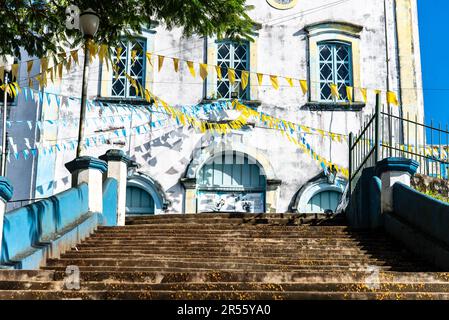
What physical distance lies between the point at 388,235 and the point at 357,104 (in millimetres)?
7649

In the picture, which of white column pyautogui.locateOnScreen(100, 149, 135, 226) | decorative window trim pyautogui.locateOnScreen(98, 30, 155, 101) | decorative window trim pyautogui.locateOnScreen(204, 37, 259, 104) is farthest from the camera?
decorative window trim pyautogui.locateOnScreen(204, 37, 259, 104)

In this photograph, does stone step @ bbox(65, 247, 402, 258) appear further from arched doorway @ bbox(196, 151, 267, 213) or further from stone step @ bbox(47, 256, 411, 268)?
arched doorway @ bbox(196, 151, 267, 213)

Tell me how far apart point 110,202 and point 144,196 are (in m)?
5.23

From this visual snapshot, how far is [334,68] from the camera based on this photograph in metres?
18.8

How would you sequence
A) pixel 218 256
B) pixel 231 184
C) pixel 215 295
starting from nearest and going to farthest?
pixel 215 295, pixel 218 256, pixel 231 184

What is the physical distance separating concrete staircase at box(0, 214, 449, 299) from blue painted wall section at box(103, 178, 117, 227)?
15.6 inches

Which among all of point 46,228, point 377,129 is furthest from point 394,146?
point 46,228

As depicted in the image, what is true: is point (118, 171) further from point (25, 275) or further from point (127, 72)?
point (25, 275)

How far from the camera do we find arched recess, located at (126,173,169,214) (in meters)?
18.0

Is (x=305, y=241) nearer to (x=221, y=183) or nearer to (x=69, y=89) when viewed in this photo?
(x=221, y=183)

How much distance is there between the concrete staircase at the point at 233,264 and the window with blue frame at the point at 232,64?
5.96m

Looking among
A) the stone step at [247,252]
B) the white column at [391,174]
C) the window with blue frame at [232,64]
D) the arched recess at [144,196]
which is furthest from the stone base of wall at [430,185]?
the stone step at [247,252]

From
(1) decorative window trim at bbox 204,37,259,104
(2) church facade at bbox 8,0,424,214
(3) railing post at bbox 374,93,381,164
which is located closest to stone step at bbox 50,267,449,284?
(3) railing post at bbox 374,93,381,164
